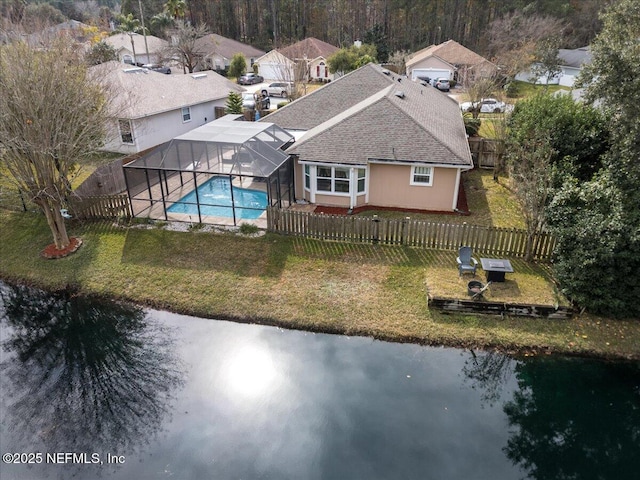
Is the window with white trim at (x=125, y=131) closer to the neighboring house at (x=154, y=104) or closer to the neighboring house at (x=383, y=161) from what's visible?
the neighboring house at (x=154, y=104)

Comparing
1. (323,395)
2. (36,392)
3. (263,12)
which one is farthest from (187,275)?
(263,12)

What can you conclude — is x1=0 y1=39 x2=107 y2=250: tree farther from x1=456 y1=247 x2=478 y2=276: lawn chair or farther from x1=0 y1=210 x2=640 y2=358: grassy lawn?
x1=456 y1=247 x2=478 y2=276: lawn chair

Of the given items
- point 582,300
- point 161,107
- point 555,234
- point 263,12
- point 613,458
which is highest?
point 263,12

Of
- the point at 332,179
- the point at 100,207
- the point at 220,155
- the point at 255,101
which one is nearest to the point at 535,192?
the point at 332,179

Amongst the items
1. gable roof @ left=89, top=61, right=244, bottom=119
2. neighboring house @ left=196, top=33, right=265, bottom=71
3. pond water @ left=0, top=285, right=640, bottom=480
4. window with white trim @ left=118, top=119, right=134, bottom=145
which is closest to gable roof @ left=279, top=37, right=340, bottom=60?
neighboring house @ left=196, top=33, right=265, bottom=71

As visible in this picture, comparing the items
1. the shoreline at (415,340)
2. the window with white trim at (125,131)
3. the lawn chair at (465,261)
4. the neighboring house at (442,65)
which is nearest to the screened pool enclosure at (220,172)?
the shoreline at (415,340)

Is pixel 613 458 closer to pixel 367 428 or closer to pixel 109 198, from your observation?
pixel 367 428
